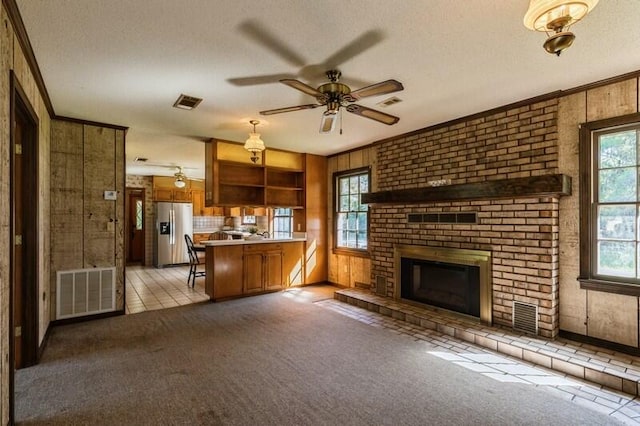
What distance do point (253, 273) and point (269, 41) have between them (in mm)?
3940

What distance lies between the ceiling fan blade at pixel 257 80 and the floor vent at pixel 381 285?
10.8 ft

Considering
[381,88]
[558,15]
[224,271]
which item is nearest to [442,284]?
[381,88]

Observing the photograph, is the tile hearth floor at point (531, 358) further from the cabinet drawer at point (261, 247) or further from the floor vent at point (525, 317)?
the cabinet drawer at point (261, 247)

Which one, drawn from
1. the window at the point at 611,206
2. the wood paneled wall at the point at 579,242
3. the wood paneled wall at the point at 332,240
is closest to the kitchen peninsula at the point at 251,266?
the wood paneled wall at the point at 332,240

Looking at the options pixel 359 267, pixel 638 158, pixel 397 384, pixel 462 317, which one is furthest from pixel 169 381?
pixel 638 158

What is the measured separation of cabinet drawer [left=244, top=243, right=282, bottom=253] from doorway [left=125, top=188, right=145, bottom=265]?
5.18 meters

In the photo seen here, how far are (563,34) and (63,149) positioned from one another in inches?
198

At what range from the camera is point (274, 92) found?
328cm

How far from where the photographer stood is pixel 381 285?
506cm

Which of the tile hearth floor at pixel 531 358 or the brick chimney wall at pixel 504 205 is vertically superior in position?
the brick chimney wall at pixel 504 205

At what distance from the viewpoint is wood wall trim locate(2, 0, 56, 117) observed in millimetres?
1956

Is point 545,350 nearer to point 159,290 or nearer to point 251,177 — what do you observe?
point 251,177

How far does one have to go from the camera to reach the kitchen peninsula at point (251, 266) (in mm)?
5152

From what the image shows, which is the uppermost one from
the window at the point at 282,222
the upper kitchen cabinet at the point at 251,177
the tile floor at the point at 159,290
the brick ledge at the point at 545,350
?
the upper kitchen cabinet at the point at 251,177
